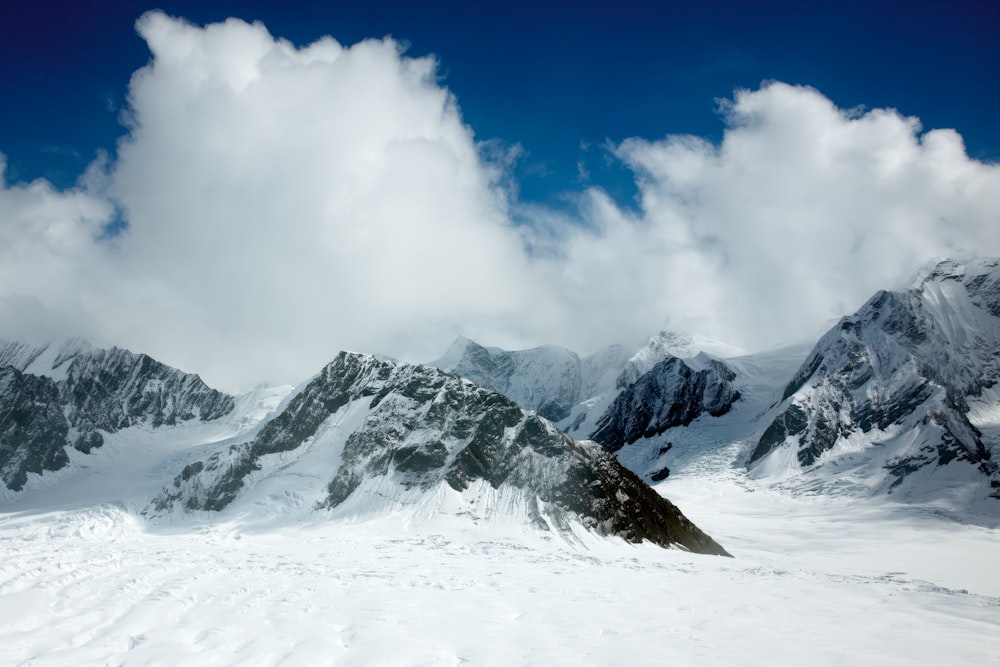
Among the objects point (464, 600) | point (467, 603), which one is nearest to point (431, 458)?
point (464, 600)

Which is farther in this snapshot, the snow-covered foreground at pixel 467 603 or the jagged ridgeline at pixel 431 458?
the jagged ridgeline at pixel 431 458

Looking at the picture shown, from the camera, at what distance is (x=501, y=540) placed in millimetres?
99875

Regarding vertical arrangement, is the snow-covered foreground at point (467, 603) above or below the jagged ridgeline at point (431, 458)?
below

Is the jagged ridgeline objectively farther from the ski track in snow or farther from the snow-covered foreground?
the snow-covered foreground

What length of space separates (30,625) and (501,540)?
68107mm

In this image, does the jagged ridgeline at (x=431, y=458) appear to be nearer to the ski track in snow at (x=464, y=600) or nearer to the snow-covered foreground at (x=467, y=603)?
the ski track in snow at (x=464, y=600)

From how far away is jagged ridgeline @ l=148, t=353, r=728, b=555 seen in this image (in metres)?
112

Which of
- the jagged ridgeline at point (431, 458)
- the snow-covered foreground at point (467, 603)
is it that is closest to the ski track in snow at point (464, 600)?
the snow-covered foreground at point (467, 603)

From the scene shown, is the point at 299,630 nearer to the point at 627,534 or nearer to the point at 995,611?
the point at 995,611

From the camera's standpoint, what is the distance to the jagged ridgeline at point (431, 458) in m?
112

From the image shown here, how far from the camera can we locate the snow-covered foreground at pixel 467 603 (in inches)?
1414

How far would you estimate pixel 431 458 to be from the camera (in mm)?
127562

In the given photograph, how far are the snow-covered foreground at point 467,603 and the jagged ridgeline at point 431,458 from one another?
9676 mm

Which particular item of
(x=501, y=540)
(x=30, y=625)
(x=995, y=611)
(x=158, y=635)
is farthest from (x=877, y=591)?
(x=30, y=625)
